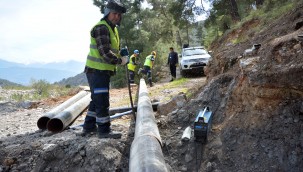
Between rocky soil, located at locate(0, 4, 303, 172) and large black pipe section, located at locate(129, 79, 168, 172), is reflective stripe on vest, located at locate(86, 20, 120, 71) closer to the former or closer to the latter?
large black pipe section, located at locate(129, 79, 168, 172)

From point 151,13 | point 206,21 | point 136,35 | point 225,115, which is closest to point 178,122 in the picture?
point 225,115

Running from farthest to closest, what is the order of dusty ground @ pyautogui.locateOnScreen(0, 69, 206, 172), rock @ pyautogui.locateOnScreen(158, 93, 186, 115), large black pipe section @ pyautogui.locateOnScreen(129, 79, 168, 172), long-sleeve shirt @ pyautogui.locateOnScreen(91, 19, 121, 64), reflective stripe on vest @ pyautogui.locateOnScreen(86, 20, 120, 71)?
rock @ pyautogui.locateOnScreen(158, 93, 186, 115) < reflective stripe on vest @ pyautogui.locateOnScreen(86, 20, 120, 71) < long-sleeve shirt @ pyautogui.locateOnScreen(91, 19, 121, 64) < dusty ground @ pyautogui.locateOnScreen(0, 69, 206, 172) < large black pipe section @ pyautogui.locateOnScreen(129, 79, 168, 172)

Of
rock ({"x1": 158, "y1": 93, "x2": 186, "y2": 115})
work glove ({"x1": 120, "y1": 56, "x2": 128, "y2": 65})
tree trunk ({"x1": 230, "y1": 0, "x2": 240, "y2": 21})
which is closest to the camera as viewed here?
work glove ({"x1": 120, "y1": 56, "x2": 128, "y2": 65})

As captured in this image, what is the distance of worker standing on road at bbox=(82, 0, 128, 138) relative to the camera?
4445 mm

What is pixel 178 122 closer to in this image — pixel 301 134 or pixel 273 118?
pixel 273 118

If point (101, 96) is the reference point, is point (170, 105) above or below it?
below

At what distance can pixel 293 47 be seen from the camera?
397 cm

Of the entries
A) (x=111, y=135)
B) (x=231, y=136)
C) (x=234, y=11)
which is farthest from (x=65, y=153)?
(x=234, y=11)

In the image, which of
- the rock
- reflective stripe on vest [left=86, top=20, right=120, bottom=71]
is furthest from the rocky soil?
reflective stripe on vest [left=86, top=20, right=120, bottom=71]

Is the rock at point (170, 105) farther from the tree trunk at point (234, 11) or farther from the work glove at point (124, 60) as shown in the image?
the tree trunk at point (234, 11)

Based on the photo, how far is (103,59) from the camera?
4.52m

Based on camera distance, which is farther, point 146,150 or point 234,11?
point 234,11

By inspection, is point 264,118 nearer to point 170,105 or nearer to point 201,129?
point 201,129

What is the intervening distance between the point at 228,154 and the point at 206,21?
15.4 m
